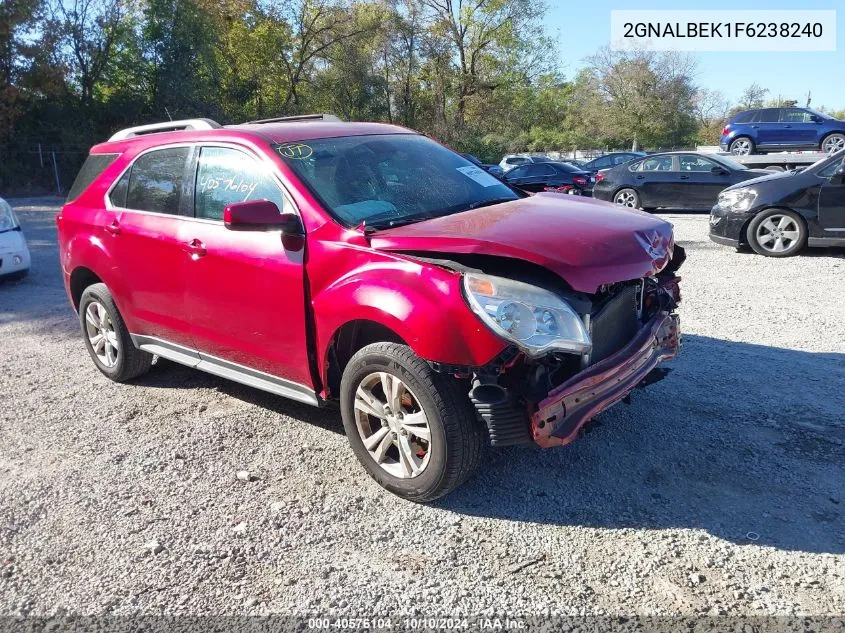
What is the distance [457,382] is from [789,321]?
433cm

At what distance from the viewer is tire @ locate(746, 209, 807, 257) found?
9125mm

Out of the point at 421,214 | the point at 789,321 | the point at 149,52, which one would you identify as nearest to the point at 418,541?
the point at 421,214

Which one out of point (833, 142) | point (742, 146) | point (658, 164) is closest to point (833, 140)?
point (833, 142)

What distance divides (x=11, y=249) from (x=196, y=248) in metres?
6.27

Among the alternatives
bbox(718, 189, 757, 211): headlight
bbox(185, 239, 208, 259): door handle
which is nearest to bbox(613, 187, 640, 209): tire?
bbox(718, 189, 757, 211): headlight

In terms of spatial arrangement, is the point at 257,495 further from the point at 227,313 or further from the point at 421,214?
the point at 421,214

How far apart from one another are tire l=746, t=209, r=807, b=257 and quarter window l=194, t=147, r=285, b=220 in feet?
25.0

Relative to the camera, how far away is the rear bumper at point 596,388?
10.0ft


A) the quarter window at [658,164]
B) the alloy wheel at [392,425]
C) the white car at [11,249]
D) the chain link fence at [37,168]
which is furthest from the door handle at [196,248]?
the chain link fence at [37,168]

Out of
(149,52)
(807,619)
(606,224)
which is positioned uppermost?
(149,52)

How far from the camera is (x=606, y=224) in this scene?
3658mm

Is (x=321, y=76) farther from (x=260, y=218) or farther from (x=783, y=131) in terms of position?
(x=260, y=218)

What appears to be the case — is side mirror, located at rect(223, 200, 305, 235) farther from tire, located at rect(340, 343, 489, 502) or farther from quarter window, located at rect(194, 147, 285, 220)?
tire, located at rect(340, 343, 489, 502)

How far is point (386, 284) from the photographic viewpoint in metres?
3.33
